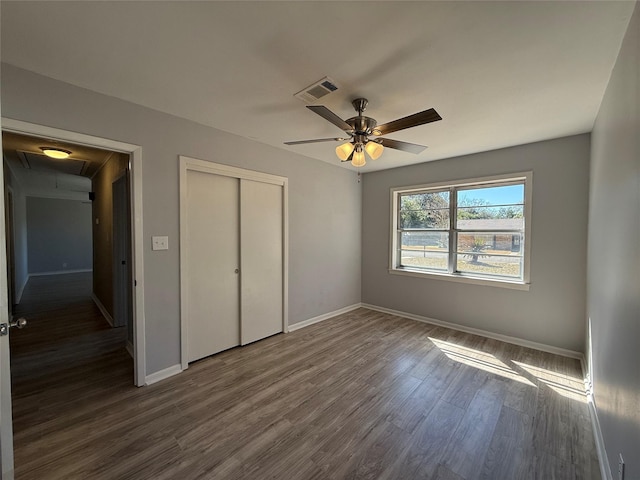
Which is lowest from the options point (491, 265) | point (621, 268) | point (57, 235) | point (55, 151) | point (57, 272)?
point (57, 272)

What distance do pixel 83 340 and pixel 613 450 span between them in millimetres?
5062

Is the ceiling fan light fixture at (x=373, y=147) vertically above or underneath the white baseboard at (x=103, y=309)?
above

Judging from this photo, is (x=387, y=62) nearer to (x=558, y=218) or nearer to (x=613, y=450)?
(x=613, y=450)

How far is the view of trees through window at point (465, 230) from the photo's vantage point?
348 centimetres

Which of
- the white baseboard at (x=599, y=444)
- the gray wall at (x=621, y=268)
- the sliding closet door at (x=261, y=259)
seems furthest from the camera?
the sliding closet door at (x=261, y=259)

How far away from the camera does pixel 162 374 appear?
2.57m

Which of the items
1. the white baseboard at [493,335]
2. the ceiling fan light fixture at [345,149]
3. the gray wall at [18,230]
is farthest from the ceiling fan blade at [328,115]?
the gray wall at [18,230]

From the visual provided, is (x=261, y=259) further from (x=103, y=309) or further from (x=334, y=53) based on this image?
(x=103, y=309)

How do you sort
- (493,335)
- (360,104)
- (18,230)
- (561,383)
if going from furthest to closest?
A: 1. (18,230)
2. (493,335)
3. (561,383)
4. (360,104)

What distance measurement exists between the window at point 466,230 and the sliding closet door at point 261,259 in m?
2.10

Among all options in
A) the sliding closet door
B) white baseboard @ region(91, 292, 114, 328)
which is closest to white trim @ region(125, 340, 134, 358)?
white baseboard @ region(91, 292, 114, 328)

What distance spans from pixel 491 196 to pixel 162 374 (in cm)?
449

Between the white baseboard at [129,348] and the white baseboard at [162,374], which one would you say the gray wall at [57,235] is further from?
the white baseboard at [162,374]

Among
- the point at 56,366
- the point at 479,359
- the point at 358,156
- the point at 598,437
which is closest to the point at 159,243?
the point at 56,366
